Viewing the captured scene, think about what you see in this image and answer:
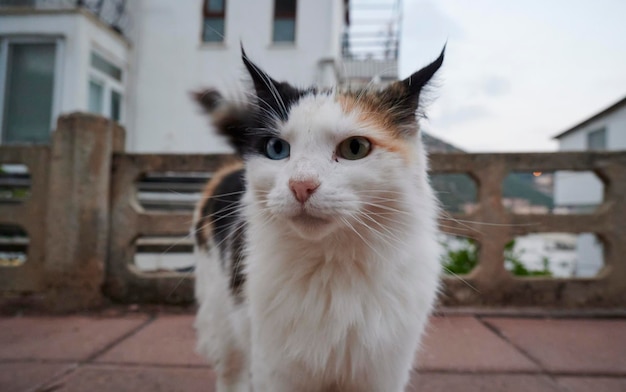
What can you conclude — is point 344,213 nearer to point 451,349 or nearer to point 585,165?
point 451,349

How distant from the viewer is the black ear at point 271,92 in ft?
4.33

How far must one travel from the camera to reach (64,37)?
7129mm

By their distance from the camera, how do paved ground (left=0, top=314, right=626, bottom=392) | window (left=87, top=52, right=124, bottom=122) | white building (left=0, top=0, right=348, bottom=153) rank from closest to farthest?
paved ground (left=0, top=314, right=626, bottom=392) → window (left=87, top=52, right=124, bottom=122) → white building (left=0, top=0, right=348, bottom=153)

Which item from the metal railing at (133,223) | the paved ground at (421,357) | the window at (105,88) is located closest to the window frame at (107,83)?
the window at (105,88)

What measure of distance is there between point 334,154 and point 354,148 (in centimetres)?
7

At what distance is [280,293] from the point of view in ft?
4.06

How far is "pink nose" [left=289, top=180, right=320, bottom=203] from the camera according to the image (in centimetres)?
103

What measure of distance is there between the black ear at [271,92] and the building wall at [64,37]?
7.18m

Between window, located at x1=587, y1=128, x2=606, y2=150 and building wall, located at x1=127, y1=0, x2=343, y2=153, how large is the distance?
6.44m

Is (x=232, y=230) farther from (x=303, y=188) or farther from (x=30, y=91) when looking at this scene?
(x=30, y=91)

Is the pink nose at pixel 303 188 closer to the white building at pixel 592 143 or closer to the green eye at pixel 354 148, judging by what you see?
the green eye at pixel 354 148

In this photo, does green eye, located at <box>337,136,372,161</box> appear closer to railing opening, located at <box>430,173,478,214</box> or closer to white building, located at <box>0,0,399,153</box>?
railing opening, located at <box>430,173,478,214</box>

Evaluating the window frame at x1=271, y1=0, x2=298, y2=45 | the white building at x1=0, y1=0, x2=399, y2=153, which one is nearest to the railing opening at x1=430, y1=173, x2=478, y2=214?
the white building at x1=0, y1=0, x2=399, y2=153

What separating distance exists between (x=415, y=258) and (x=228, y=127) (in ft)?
3.87
